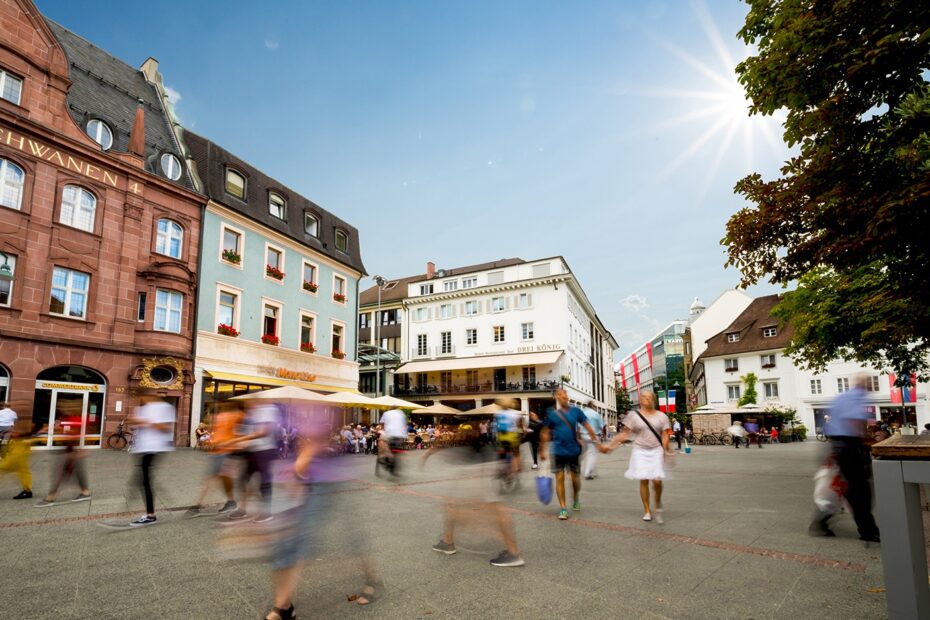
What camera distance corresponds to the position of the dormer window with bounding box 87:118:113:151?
21.0 m

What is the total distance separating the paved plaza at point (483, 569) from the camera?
4145 millimetres

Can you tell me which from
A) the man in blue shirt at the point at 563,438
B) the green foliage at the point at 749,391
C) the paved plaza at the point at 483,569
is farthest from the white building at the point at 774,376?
the paved plaza at the point at 483,569

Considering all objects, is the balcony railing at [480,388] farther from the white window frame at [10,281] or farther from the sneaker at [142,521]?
the sneaker at [142,521]

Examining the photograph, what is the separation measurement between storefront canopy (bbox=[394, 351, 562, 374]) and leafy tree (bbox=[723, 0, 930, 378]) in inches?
1349

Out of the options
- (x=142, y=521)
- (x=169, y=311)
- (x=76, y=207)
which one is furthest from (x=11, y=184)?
(x=142, y=521)

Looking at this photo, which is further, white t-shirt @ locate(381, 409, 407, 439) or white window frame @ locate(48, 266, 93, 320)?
white window frame @ locate(48, 266, 93, 320)

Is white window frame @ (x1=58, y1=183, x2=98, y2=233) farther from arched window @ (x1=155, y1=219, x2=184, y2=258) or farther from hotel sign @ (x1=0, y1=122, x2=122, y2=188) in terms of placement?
arched window @ (x1=155, y1=219, x2=184, y2=258)

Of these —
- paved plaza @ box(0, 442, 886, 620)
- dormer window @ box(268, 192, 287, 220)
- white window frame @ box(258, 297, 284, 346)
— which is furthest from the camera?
dormer window @ box(268, 192, 287, 220)

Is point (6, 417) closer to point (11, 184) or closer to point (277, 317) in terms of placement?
point (11, 184)

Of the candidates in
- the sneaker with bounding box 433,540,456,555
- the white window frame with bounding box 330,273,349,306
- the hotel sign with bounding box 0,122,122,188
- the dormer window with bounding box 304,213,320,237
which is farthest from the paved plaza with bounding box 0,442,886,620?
the white window frame with bounding box 330,273,349,306

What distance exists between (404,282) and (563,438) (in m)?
50.9

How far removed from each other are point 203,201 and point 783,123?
75.7ft

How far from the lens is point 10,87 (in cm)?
1875

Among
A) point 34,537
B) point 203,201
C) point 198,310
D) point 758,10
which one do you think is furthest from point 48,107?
point 758,10
